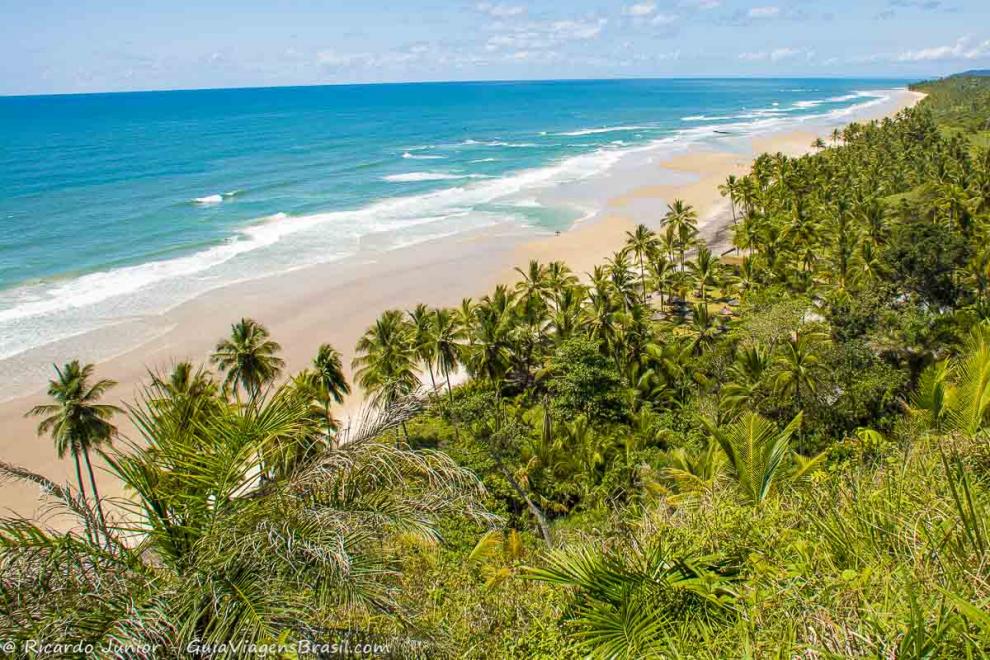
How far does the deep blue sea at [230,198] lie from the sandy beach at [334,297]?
2.97m

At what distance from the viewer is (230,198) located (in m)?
69.7

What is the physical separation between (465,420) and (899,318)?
19.1m

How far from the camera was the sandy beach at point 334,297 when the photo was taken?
29758mm

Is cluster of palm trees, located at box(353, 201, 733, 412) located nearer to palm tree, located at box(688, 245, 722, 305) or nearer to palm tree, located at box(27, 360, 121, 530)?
palm tree, located at box(688, 245, 722, 305)

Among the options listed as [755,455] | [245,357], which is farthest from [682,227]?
[755,455]

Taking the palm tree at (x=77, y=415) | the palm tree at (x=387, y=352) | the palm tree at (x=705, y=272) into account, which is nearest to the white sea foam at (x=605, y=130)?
the palm tree at (x=705, y=272)

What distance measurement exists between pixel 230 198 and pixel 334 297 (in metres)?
33.3

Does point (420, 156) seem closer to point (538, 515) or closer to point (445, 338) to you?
point (445, 338)

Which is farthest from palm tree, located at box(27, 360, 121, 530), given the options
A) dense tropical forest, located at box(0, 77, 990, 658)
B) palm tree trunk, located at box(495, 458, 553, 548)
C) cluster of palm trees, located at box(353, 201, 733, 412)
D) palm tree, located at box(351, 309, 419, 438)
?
palm tree trunk, located at box(495, 458, 553, 548)

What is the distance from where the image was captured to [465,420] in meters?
28.6

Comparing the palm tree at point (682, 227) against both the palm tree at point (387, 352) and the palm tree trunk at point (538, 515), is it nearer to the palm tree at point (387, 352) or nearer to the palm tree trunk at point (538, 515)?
the palm tree at point (387, 352)

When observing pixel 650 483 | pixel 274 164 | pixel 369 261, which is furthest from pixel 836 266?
pixel 274 164

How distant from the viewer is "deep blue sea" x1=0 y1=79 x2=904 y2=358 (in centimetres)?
4569

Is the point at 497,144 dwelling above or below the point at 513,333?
above
